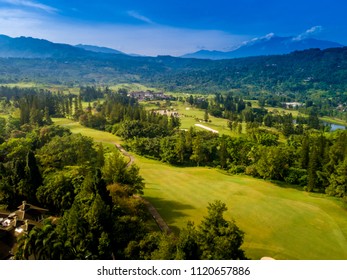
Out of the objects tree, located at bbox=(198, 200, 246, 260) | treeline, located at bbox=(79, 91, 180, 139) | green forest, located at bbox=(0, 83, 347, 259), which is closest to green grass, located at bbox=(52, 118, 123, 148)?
treeline, located at bbox=(79, 91, 180, 139)

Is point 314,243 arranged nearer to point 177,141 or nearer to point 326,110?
point 177,141

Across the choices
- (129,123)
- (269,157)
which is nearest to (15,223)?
(269,157)

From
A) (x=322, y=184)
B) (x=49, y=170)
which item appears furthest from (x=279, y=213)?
(x=49, y=170)

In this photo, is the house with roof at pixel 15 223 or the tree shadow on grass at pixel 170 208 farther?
the tree shadow on grass at pixel 170 208

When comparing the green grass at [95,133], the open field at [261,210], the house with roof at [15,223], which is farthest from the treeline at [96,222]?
the green grass at [95,133]

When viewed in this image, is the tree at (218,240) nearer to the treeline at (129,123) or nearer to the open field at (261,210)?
the open field at (261,210)

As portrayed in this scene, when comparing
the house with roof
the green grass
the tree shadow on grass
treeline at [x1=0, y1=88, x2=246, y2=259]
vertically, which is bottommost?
A: the green grass

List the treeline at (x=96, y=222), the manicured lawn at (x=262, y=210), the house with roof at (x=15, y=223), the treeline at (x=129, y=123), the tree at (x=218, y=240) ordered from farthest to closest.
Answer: the treeline at (x=129, y=123), the manicured lawn at (x=262, y=210), the house with roof at (x=15, y=223), the treeline at (x=96, y=222), the tree at (x=218, y=240)

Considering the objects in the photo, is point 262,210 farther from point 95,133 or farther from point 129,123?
point 95,133

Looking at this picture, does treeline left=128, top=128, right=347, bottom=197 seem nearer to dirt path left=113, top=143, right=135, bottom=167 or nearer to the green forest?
the green forest
